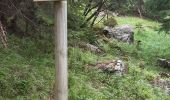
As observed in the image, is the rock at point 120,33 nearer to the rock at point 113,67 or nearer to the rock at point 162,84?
the rock at point 162,84

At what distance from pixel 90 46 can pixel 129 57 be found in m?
1.45

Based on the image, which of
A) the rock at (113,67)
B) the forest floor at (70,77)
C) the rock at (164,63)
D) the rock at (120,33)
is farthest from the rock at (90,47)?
the rock at (120,33)

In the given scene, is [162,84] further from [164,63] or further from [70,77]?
[70,77]

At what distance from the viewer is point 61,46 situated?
593 cm

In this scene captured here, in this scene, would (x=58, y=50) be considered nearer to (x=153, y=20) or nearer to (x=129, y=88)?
(x=129, y=88)

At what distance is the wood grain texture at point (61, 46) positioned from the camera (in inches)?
231

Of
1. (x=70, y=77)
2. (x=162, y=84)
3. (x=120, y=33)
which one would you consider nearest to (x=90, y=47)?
(x=162, y=84)

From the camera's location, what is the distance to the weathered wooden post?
5867mm

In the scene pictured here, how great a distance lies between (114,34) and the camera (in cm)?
1758

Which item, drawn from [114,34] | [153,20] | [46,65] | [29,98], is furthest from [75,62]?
[153,20]

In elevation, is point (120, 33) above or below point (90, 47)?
below

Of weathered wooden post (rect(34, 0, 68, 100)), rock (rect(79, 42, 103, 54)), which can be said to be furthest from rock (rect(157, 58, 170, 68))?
weathered wooden post (rect(34, 0, 68, 100))

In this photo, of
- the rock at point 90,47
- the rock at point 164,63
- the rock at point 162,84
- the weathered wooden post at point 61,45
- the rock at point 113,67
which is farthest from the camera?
the rock at point 164,63

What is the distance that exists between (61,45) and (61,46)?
14 millimetres
